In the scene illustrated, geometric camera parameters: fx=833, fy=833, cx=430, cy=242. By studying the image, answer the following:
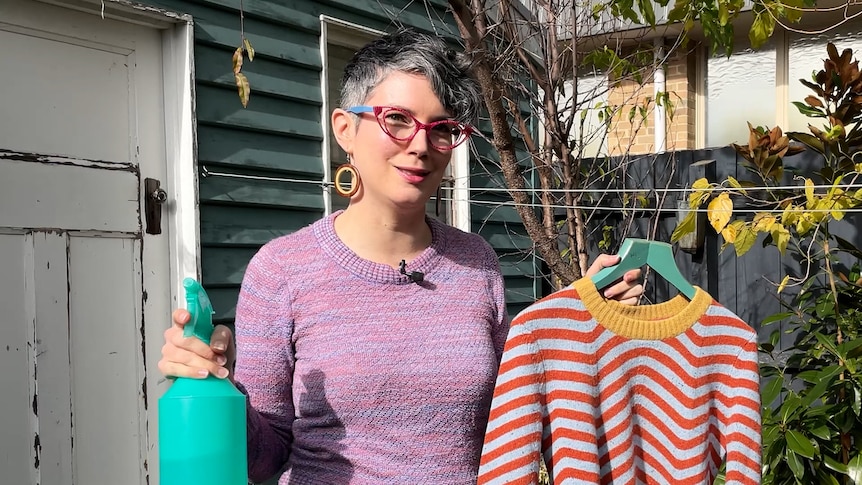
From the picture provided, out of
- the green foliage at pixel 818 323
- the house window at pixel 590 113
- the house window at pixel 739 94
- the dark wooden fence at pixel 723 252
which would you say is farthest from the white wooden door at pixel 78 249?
the house window at pixel 739 94

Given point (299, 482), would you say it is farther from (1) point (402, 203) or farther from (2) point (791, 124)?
(2) point (791, 124)

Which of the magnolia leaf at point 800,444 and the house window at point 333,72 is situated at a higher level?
the house window at point 333,72

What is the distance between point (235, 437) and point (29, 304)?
1938mm

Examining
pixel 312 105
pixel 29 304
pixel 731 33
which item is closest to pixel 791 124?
pixel 731 33

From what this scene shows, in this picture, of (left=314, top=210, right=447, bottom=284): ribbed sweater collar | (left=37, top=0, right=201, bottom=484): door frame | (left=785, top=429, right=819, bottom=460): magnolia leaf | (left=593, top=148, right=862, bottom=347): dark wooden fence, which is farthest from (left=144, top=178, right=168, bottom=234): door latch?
(left=593, top=148, right=862, bottom=347): dark wooden fence

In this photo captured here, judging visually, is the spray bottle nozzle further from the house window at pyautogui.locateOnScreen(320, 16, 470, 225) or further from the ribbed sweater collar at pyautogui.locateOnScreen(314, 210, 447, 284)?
the house window at pyautogui.locateOnScreen(320, 16, 470, 225)

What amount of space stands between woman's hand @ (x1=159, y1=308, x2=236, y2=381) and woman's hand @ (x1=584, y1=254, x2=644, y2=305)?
0.75 metres

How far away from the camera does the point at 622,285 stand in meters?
1.62

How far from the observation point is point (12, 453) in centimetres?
272

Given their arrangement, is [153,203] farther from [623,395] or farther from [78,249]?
[623,395]

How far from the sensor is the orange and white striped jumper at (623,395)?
1495 millimetres

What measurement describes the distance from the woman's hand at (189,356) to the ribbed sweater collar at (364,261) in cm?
39

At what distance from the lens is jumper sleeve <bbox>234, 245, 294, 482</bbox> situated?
150cm

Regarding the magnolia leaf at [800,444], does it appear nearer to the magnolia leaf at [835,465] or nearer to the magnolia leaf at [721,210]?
the magnolia leaf at [835,465]
